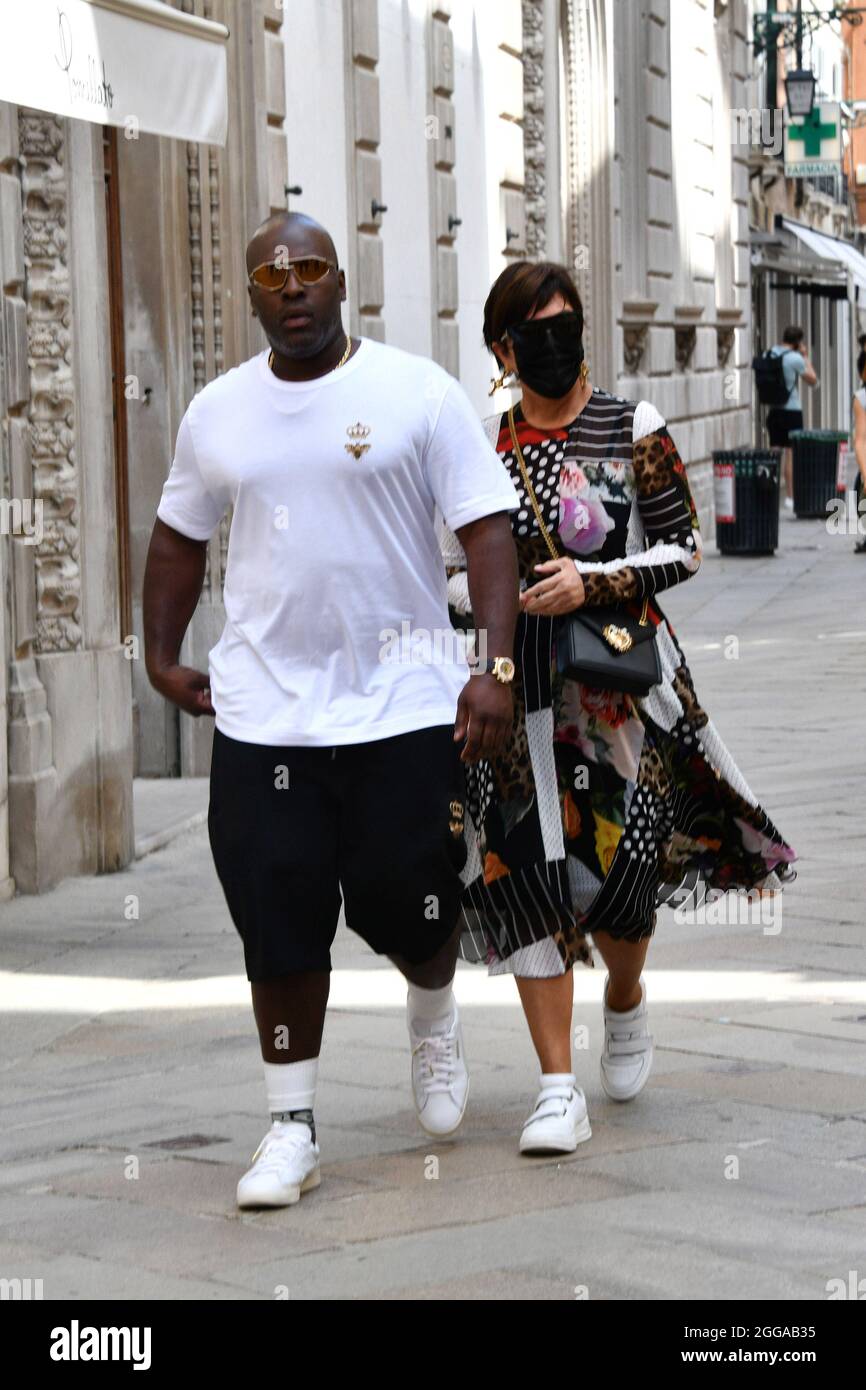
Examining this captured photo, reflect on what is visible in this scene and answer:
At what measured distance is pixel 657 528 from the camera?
4.96m

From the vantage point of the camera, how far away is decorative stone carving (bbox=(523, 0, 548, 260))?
59.1ft

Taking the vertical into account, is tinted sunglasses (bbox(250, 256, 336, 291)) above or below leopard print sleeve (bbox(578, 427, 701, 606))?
above

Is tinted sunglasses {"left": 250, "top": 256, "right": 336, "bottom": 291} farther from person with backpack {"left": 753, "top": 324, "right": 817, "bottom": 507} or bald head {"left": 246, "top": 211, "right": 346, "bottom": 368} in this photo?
person with backpack {"left": 753, "top": 324, "right": 817, "bottom": 507}

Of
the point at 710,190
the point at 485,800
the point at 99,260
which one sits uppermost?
the point at 710,190

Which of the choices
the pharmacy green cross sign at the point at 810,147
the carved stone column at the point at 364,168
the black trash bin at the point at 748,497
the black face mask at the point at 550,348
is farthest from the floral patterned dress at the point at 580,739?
the pharmacy green cross sign at the point at 810,147

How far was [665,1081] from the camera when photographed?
17.9ft

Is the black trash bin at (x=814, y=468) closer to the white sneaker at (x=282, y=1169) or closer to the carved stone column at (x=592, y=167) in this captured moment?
the carved stone column at (x=592, y=167)

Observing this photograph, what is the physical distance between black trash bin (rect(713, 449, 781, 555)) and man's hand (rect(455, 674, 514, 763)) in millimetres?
16845

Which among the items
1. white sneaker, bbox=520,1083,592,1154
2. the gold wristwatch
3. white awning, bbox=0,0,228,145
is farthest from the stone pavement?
white awning, bbox=0,0,228,145

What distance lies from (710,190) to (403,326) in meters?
13.3

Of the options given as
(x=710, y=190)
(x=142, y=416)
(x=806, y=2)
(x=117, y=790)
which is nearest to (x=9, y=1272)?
(x=117, y=790)

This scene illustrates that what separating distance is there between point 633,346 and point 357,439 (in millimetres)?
18341

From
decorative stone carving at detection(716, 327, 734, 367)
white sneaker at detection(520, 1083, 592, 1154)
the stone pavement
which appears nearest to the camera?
the stone pavement
